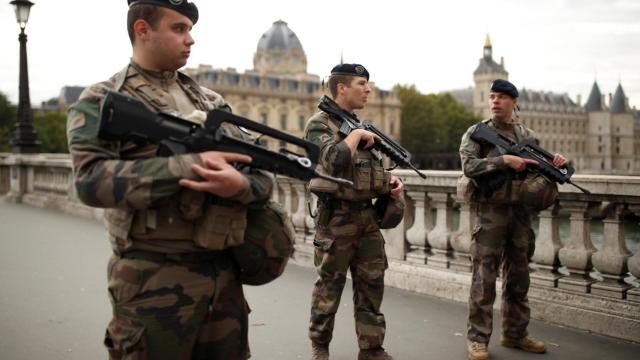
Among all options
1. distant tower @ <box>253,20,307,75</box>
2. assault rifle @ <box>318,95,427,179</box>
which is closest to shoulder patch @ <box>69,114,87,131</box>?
assault rifle @ <box>318,95,427,179</box>

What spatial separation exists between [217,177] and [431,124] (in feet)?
351

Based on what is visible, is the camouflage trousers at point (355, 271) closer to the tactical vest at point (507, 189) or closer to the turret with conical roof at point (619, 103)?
the tactical vest at point (507, 189)

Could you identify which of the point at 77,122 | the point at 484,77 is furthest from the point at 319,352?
the point at 484,77

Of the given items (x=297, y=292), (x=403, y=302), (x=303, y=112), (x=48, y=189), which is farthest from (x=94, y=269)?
(x=303, y=112)

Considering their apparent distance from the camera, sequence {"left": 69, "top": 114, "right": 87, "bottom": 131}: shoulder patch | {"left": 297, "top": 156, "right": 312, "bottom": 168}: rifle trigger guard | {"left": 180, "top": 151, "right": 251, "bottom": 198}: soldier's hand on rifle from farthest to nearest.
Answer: {"left": 297, "top": 156, "right": 312, "bottom": 168}: rifle trigger guard, {"left": 69, "top": 114, "right": 87, "bottom": 131}: shoulder patch, {"left": 180, "top": 151, "right": 251, "bottom": 198}: soldier's hand on rifle

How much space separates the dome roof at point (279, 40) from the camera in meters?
120

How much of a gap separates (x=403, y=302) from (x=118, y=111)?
4.74 meters

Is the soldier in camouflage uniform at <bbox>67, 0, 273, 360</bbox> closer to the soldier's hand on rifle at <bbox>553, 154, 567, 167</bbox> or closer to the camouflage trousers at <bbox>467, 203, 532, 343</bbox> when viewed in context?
the camouflage trousers at <bbox>467, 203, 532, 343</bbox>

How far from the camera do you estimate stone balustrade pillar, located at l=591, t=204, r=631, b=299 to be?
213 inches

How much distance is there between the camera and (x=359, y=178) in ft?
14.5

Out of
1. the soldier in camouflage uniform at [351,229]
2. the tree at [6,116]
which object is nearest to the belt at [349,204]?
the soldier in camouflage uniform at [351,229]

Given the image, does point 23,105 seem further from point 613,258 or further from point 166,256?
point 166,256

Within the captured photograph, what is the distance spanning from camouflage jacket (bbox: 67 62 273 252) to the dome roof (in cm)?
11963

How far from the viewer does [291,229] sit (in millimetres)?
2785
